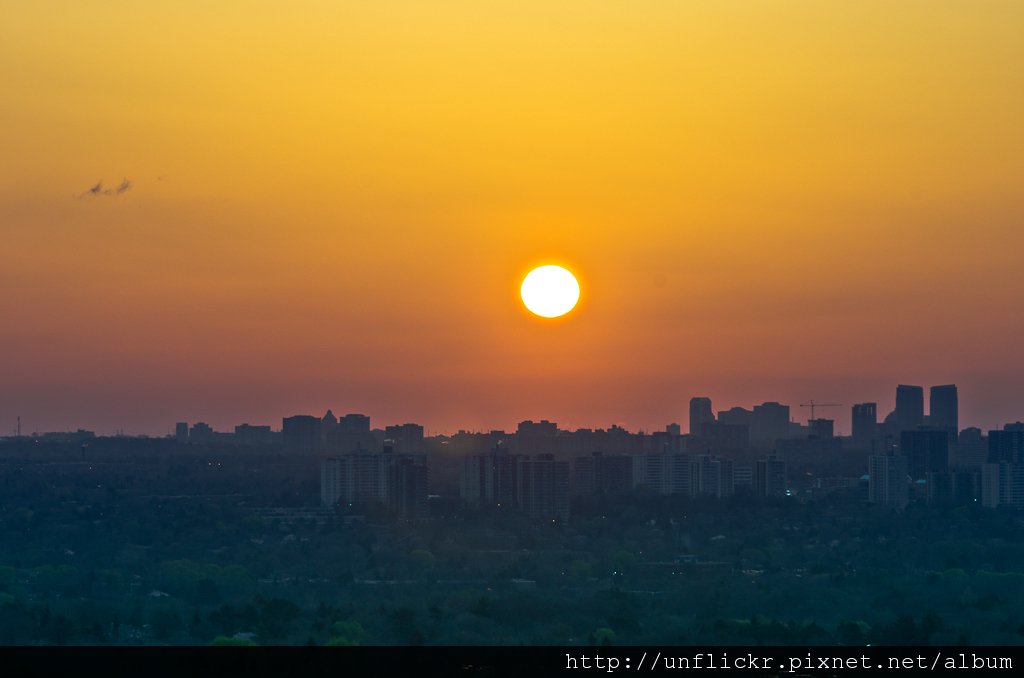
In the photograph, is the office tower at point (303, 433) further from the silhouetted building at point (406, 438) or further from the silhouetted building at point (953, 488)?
the silhouetted building at point (953, 488)

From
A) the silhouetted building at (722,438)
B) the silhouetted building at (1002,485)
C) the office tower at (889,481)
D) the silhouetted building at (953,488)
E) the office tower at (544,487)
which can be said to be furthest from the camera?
the silhouetted building at (722,438)

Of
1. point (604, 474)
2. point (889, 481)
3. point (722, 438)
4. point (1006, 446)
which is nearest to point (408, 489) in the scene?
point (604, 474)

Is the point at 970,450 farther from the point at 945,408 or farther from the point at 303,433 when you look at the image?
the point at 303,433

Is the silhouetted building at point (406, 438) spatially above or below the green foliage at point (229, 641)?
above

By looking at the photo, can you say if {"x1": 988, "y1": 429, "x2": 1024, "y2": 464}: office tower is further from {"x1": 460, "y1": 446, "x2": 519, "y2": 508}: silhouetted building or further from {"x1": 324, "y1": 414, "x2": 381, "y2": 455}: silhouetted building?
{"x1": 324, "y1": 414, "x2": 381, "y2": 455}: silhouetted building

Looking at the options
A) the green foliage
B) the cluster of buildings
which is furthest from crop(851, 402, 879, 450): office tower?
the green foliage

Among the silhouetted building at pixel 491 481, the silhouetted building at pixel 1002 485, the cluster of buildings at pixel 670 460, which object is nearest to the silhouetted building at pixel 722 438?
the cluster of buildings at pixel 670 460

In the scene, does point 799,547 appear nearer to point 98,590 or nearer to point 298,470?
point 98,590
